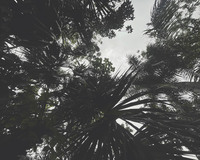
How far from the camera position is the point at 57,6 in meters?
3.33

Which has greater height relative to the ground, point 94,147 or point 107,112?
point 107,112

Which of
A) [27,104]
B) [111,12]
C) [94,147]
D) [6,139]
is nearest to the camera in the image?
[94,147]

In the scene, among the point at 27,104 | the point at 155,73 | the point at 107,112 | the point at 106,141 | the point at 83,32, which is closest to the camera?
the point at 106,141

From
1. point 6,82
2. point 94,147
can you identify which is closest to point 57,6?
point 6,82

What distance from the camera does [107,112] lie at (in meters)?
1.90

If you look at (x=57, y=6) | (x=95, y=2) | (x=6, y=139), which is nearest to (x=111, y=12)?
(x=95, y=2)

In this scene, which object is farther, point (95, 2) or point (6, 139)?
point (95, 2)

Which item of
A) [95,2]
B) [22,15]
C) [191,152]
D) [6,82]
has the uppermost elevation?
[95,2]

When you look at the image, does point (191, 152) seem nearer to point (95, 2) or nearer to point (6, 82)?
point (6, 82)

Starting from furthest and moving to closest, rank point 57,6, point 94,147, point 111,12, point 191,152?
point 111,12
point 57,6
point 94,147
point 191,152

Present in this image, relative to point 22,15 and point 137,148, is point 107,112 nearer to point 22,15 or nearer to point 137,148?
point 137,148

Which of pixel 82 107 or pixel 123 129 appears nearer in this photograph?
pixel 123 129

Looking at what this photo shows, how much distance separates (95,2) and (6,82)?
277 cm

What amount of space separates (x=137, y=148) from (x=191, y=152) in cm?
55
